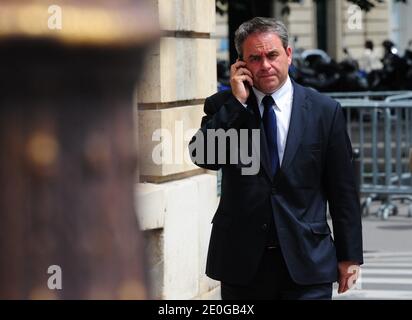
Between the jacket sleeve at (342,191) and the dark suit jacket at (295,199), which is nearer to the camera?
the dark suit jacket at (295,199)

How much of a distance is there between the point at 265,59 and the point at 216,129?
30cm

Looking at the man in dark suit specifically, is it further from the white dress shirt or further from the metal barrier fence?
the metal barrier fence

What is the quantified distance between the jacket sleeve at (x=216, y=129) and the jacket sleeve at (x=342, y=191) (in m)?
0.33

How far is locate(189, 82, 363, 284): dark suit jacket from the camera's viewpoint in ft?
11.8

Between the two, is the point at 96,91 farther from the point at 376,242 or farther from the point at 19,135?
the point at 376,242

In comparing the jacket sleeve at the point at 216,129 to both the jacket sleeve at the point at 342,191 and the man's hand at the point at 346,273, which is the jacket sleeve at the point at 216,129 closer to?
the jacket sleeve at the point at 342,191

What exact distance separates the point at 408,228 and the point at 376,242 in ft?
2.76

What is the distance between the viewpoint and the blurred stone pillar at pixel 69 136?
102 centimetres

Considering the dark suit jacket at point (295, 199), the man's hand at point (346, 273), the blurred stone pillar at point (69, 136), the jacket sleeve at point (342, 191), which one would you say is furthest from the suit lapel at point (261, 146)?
the blurred stone pillar at point (69, 136)

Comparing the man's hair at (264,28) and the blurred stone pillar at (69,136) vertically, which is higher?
the man's hair at (264,28)

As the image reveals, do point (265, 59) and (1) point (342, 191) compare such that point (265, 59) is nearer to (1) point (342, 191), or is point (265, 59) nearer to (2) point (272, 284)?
(1) point (342, 191)

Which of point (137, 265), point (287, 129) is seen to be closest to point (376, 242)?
point (287, 129)

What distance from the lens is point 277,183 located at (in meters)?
3.64

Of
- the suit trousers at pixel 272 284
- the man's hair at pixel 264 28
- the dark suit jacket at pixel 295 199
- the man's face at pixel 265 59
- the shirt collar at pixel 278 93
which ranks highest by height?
the man's hair at pixel 264 28
